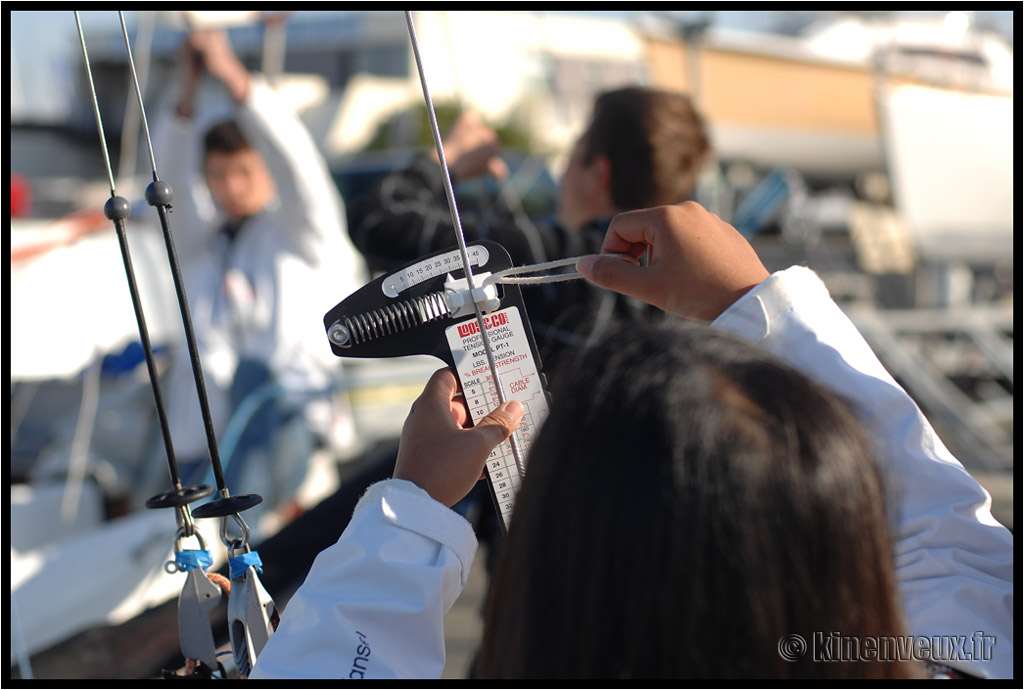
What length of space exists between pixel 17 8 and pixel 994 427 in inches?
216

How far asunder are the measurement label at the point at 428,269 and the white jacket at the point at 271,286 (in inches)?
58.6

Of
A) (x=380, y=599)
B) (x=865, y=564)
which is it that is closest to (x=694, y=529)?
(x=865, y=564)

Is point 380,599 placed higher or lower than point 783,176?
lower

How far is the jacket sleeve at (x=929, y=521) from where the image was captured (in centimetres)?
67

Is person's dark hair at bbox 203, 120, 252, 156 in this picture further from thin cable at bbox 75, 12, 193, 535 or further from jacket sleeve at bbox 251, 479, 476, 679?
jacket sleeve at bbox 251, 479, 476, 679

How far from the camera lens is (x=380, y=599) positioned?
0.58 meters

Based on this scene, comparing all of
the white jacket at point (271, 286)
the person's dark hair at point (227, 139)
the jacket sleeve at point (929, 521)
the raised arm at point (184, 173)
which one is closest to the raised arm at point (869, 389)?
the jacket sleeve at point (929, 521)

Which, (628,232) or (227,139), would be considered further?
(227,139)

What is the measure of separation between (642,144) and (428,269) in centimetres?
97

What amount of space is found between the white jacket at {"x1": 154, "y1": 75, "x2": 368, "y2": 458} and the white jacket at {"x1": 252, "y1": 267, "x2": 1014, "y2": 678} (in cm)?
157

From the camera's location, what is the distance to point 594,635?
50 centimetres

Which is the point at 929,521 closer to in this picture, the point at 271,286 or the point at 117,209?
the point at 117,209

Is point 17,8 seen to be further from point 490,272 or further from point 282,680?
point 282,680

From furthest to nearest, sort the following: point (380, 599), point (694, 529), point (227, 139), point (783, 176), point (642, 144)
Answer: point (783, 176), point (227, 139), point (642, 144), point (380, 599), point (694, 529)
